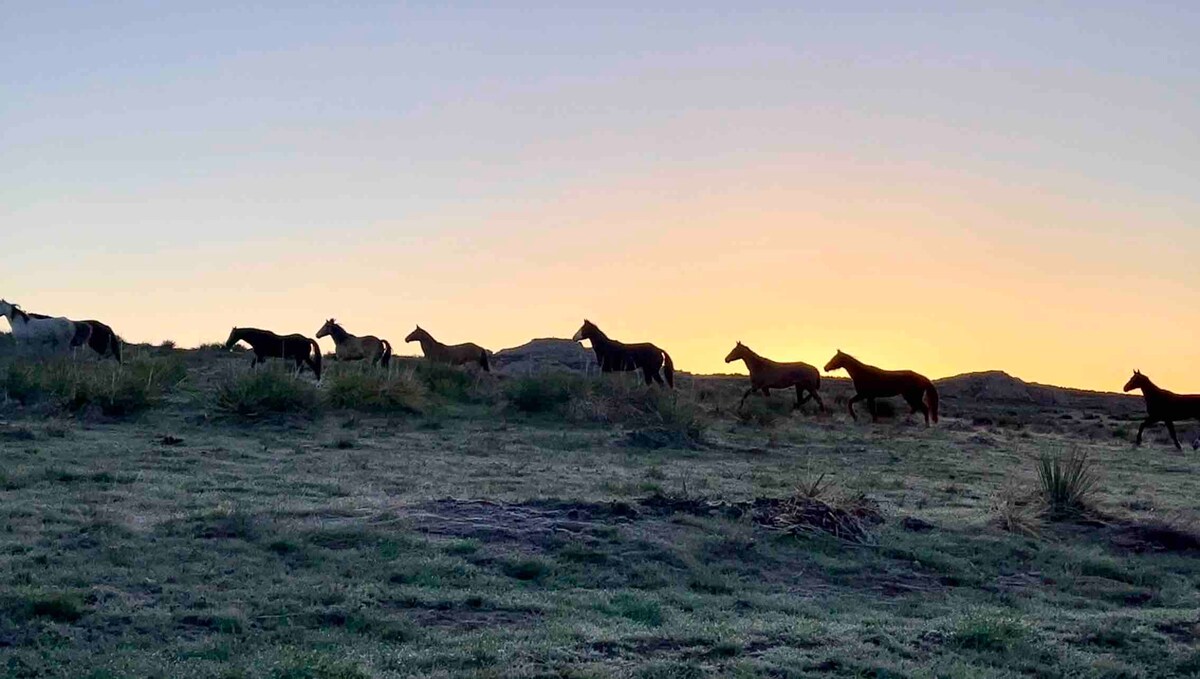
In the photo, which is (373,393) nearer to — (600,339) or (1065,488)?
(600,339)

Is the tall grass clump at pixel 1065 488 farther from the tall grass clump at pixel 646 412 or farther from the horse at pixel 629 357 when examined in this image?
the horse at pixel 629 357

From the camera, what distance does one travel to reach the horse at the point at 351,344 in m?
34.9

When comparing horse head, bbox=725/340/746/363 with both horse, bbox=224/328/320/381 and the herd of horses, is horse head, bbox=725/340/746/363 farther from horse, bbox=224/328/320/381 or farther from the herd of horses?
horse, bbox=224/328/320/381

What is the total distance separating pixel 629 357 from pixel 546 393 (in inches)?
241

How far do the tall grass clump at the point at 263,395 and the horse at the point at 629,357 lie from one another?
10.2m

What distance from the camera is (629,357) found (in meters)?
31.6

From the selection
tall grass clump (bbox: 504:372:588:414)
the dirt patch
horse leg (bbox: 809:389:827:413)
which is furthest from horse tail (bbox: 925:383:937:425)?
the dirt patch

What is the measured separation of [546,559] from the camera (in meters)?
11.2

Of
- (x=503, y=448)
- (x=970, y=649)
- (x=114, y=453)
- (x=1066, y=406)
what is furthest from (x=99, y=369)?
(x=1066, y=406)

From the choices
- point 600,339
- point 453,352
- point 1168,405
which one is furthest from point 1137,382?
point 453,352

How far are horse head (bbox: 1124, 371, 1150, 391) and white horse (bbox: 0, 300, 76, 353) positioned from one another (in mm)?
27213

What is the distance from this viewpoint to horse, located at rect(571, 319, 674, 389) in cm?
3147

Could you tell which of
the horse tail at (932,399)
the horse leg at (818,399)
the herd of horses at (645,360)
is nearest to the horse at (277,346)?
the herd of horses at (645,360)

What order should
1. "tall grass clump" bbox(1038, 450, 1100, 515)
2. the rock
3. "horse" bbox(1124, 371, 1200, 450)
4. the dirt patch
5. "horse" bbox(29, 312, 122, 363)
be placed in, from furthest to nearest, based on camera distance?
the rock < "horse" bbox(29, 312, 122, 363) < "horse" bbox(1124, 371, 1200, 450) < "tall grass clump" bbox(1038, 450, 1100, 515) < the dirt patch
